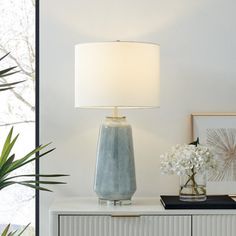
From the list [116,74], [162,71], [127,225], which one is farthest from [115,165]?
[162,71]

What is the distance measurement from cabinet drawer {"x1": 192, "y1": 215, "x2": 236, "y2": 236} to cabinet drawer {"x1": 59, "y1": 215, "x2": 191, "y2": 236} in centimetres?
3

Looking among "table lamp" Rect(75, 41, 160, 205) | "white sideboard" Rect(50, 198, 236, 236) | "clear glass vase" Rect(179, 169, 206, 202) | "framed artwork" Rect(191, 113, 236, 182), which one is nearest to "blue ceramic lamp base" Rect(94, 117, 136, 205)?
"table lamp" Rect(75, 41, 160, 205)

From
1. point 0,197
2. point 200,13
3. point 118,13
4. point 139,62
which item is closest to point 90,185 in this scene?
point 0,197

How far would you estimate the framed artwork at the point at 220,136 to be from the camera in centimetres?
241

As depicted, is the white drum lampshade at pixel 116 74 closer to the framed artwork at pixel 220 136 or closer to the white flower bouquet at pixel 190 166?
the white flower bouquet at pixel 190 166

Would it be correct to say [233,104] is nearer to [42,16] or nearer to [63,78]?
[63,78]

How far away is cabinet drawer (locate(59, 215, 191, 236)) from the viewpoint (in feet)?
6.68

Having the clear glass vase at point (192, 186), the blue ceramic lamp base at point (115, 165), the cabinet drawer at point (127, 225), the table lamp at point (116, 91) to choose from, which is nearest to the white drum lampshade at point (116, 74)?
the table lamp at point (116, 91)

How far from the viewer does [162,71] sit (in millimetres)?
2447

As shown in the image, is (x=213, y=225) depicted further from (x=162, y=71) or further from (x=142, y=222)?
(x=162, y=71)

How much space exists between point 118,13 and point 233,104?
2.45ft

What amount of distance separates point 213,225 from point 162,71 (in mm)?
822

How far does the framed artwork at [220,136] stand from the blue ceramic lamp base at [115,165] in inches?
17.1

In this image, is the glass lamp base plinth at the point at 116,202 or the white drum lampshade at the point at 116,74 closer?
the white drum lampshade at the point at 116,74
